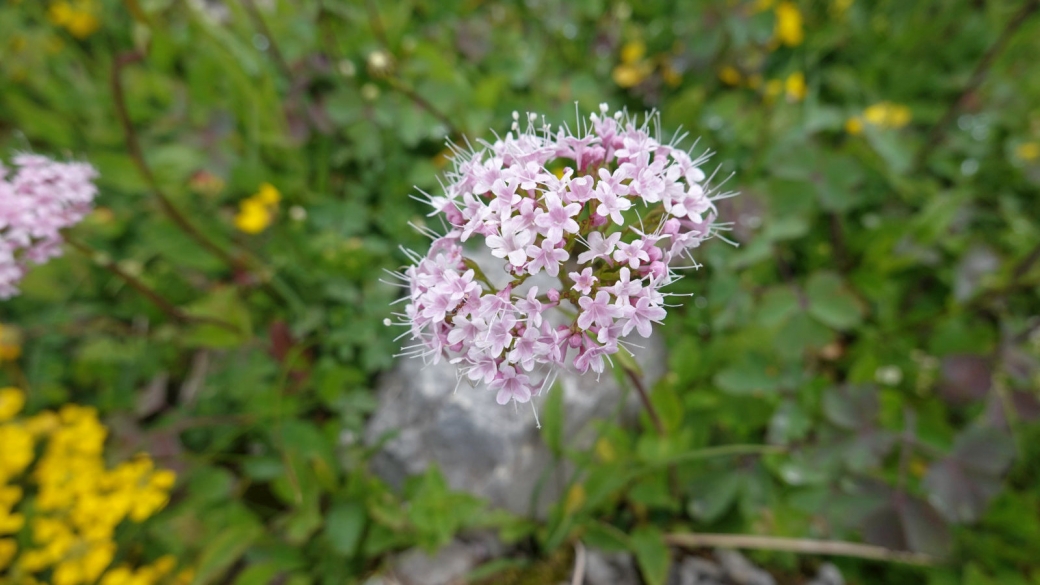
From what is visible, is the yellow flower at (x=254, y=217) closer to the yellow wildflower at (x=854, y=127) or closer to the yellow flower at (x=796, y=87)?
the yellow flower at (x=796, y=87)

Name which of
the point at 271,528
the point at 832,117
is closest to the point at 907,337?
the point at 832,117

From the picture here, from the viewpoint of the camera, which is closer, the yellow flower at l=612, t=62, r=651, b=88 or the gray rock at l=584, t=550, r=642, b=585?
the gray rock at l=584, t=550, r=642, b=585

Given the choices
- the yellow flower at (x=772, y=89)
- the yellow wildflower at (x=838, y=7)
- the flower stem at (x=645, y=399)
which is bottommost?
the flower stem at (x=645, y=399)

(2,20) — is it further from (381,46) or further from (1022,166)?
(1022,166)

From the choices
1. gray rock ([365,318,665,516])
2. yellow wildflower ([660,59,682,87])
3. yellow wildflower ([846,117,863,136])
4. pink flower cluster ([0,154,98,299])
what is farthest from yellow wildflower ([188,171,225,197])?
yellow wildflower ([846,117,863,136])

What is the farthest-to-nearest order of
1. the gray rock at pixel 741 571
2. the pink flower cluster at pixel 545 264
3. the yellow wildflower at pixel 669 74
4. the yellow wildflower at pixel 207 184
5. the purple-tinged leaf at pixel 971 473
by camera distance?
the yellow wildflower at pixel 669 74 < the yellow wildflower at pixel 207 184 < the gray rock at pixel 741 571 < the purple-tinged leaf at pixel 971 473 < the pink flower cluster at pixel 545 264

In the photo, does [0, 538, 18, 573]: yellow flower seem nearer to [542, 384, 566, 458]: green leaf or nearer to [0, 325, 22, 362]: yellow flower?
[0, 325, 22, 362]: yellow flower

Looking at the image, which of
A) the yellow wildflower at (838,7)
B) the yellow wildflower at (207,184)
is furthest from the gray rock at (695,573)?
the yellow wildflower at (838,7)
